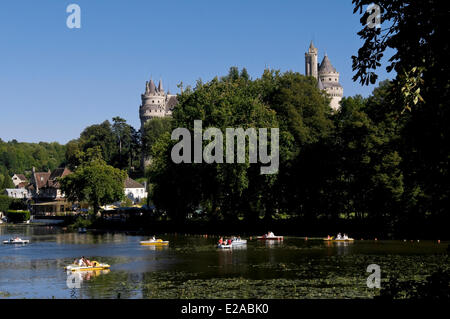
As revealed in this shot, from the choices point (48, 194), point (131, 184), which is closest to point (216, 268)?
point (131, 184)

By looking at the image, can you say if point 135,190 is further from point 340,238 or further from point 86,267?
point 86,267

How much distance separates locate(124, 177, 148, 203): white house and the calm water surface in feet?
305

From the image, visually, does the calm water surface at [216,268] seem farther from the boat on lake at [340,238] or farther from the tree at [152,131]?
the tree at [152,131]

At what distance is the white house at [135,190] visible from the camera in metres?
156

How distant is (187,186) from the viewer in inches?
3017

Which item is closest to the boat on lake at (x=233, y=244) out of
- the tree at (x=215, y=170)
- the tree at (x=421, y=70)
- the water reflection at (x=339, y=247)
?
the water reflection at (x=339, y=247)

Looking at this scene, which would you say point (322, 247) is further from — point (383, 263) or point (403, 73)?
point (403, 73)

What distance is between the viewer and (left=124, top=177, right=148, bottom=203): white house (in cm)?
15550

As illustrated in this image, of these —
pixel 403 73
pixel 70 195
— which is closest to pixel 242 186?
pixel 70 195

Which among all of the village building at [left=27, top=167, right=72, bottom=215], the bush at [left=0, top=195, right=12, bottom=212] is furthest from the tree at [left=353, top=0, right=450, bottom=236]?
the bush at [left=0, top=195, right=12, bottom=212]

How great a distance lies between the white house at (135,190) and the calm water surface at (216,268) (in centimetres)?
9299

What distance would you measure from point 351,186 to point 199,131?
18269 mm

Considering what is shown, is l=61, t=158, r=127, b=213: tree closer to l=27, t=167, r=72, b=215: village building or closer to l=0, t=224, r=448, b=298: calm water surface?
l=0, t=224, r=448, b=298: calm water surface

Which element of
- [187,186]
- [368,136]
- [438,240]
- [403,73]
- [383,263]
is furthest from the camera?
[187,186]
